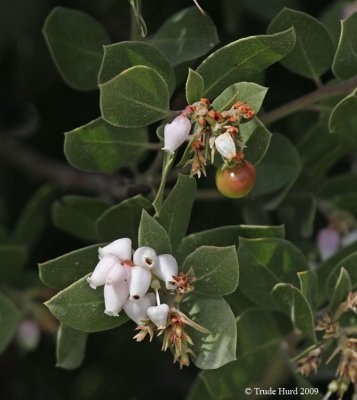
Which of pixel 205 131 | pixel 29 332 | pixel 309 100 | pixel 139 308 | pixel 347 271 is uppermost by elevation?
pixel 205 131

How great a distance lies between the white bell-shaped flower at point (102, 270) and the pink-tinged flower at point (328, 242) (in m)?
0.58

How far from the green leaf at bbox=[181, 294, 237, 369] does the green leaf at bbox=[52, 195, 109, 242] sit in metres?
0.38

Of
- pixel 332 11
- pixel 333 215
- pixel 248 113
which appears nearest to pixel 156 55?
pixel 248 113

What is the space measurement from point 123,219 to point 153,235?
0.20 meters

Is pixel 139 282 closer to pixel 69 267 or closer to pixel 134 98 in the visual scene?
pixel 69 267

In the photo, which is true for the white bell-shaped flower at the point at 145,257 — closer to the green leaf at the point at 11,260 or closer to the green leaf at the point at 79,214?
the green leaf at the point at 79,214

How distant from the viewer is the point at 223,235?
158 cm

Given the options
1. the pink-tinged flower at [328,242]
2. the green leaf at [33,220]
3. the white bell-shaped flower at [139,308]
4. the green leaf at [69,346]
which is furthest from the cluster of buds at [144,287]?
the green leaf at [33,220]

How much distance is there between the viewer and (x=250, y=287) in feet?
5.42

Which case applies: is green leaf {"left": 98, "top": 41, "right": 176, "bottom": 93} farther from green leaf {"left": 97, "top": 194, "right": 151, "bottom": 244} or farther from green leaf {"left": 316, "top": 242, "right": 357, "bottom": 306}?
green leaf {"left": 316, "top": 242, "right": 357, "bottom": 306}

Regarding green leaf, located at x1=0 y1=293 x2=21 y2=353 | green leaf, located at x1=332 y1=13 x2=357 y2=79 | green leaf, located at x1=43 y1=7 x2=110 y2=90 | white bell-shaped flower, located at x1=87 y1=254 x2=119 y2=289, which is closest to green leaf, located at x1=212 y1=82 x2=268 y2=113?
green leaf, located at x1=332 y1=13 x2=357 y2=79

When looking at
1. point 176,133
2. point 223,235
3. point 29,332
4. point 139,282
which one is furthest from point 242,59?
point 29,332

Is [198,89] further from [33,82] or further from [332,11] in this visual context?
[33,82]

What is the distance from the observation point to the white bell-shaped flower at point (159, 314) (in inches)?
55.3
